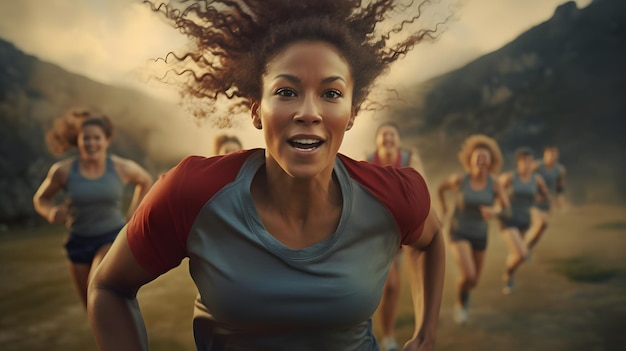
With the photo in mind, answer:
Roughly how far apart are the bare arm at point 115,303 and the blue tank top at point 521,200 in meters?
4.58

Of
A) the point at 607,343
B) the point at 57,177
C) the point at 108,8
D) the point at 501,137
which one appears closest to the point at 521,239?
the point at 607,343

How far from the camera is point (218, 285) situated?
111 cm

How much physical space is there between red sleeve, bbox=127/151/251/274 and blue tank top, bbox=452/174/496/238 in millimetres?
3557

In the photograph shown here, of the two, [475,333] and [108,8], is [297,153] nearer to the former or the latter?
[475,333]

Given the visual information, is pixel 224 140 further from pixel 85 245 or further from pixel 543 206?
pixel 543 206

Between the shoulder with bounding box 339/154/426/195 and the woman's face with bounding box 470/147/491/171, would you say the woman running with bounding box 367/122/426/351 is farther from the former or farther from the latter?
the shoulder with bounding box 339/154/426/195

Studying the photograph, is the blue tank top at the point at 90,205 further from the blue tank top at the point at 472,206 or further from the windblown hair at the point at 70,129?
the blue tank top at the point at 472,206

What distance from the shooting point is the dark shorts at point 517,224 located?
515 cm

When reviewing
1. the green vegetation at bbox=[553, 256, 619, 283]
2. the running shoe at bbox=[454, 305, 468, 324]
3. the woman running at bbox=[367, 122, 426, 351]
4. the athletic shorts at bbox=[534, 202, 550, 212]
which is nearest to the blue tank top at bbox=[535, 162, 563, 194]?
the athletic shorts at bbox=[534, 202, 550, 212]

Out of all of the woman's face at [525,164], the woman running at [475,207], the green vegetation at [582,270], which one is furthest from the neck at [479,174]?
the green vegetation at [582,270]

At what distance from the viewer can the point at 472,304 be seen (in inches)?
203

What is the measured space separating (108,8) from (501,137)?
493 cm

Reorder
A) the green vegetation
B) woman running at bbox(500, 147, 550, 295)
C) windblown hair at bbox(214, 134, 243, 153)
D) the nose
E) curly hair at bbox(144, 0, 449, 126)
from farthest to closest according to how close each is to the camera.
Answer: the green vegetation
woman running at bbox(500, 147, 550, 295)
windblown hair at bbox(214, 134, 243, 153)
curly hair at bbox(144, 0, 449, 126)
the nose

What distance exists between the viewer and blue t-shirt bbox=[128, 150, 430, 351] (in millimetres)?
1104
